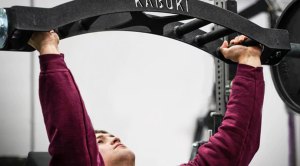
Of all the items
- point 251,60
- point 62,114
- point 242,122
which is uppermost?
point 251,60

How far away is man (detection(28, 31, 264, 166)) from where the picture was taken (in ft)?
4.33

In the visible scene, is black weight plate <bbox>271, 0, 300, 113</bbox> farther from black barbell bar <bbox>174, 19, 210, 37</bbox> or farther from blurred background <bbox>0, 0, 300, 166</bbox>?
blurred background <bbox>0, 0, 300, 166</bbox>

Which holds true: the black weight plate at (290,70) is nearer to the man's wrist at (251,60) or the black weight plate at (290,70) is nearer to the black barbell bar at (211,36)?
the man's wrist at (251,60)

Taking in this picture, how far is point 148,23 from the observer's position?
5.04 feet

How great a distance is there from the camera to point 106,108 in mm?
2842

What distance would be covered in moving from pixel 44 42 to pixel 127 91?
1657 millimetres

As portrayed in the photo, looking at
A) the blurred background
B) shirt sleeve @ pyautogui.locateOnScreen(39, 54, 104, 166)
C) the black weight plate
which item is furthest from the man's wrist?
the blurred background

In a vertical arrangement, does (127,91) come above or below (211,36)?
below

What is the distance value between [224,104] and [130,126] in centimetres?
63

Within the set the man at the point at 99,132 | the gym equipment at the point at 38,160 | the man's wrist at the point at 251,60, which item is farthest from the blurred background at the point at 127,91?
the man's wrist at the point at 251,60

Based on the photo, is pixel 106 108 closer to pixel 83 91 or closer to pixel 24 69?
pixel 83 91

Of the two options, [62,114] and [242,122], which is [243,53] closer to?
[242,122]

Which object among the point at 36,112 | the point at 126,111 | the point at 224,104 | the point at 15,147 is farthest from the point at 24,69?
the point at 224,104

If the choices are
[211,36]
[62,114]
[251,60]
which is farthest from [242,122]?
[62,114]
